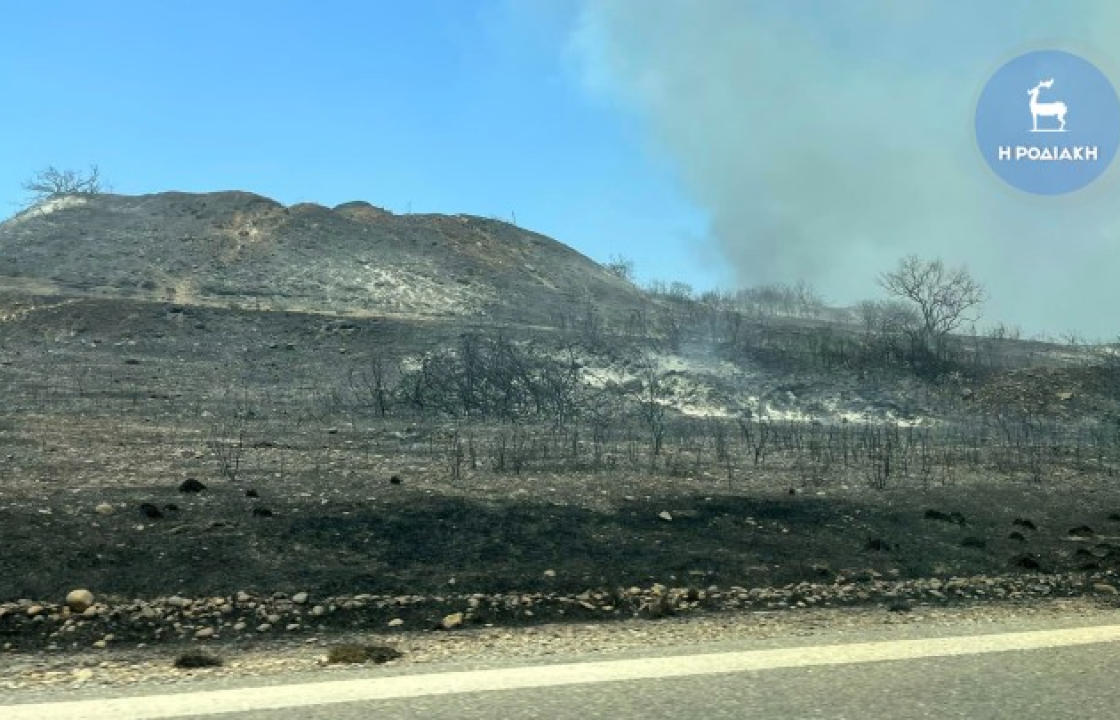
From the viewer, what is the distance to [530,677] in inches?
207

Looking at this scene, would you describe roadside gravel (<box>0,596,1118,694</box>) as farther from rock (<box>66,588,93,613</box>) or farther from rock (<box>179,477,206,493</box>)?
rock (<box>179,477,206,493</box>)

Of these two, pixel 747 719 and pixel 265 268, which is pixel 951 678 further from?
pixel 265 268

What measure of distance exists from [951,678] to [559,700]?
2.15 m

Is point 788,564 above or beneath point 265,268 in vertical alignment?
beneath

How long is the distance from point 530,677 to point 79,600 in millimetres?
3366

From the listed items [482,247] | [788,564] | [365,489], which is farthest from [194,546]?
[482,247]

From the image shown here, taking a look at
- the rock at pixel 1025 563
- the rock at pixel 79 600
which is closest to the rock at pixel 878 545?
the rock at pixel 1025 563

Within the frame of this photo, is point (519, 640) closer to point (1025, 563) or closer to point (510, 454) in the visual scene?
point (1025, 563)

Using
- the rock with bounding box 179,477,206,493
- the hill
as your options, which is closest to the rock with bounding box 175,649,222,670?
the rock with bounding box 179,477,206,493

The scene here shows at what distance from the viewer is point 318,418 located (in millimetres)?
18031

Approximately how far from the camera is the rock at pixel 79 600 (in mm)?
6497

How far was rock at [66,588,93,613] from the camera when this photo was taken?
6497 millimetres

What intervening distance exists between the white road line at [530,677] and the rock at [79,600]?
181cm

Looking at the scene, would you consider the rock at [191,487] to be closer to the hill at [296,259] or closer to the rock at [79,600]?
the rock at [79,600]
